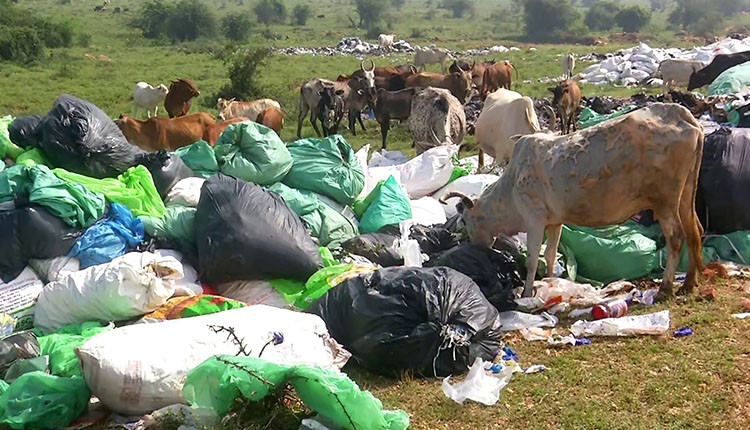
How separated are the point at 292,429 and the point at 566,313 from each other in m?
2.48

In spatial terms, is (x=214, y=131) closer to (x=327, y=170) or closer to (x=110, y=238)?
(x=327, y=170)

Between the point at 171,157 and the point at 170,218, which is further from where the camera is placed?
the point at 171,157

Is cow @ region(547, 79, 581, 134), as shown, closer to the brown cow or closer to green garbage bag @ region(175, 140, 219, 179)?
the brown cow

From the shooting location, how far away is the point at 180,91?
15.4 metres

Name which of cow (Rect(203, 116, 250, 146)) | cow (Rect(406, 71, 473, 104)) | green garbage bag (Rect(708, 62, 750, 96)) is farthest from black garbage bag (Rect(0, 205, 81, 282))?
green garbage bag (Rect(708, 62, 750, 96))

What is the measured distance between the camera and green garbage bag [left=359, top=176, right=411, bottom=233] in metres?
6.46

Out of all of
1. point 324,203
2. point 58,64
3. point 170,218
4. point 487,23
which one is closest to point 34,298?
point 170,218

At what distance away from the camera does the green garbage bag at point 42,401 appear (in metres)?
3.54

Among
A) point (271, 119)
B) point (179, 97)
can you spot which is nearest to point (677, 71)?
point (271, 119)

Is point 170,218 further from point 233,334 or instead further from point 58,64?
point 58,64

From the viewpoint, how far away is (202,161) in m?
6.65

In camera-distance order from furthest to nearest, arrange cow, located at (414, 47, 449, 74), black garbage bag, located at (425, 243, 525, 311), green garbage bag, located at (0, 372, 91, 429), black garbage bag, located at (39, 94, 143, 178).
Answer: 1. cow, located at (414, 47, 449, 74)
2. black garbage bag, located at (39, 94, 143, 178)
3. black garbage bag, located at (425, 243, 525, 311)
4. green garbage bag, located at (0, 372, 91, 429)

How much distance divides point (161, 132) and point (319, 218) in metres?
4.33

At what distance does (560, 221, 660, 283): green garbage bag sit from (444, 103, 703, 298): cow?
333mm
